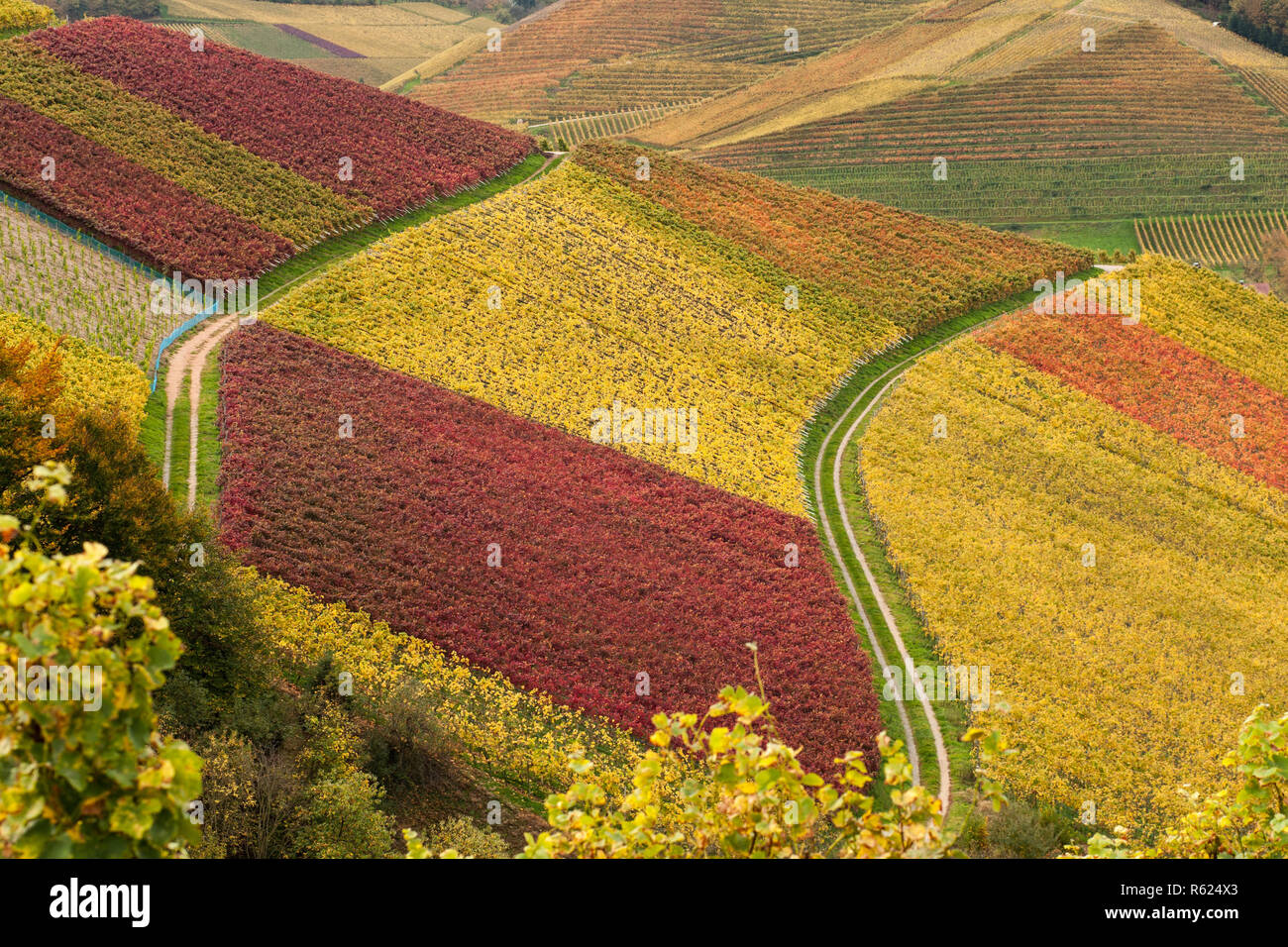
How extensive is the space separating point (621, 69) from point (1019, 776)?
104189 mm

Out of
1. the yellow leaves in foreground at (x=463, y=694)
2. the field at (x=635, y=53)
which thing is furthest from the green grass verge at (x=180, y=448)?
the field at (x=635, y=53)

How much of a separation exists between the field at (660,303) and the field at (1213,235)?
27.4m

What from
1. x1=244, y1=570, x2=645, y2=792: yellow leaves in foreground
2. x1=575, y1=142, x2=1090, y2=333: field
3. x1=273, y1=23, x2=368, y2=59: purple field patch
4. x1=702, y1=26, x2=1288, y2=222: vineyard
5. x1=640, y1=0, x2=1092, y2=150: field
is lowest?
x1=244, y1=570, x2=645, y2=792: yellow leaves in foreground

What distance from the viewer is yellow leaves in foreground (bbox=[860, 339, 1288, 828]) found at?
98.9 feet

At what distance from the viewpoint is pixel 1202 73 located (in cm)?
9888

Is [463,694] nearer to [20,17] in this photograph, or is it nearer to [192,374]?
[192,374]

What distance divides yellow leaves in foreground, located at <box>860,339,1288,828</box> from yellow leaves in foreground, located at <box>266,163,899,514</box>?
4.76m

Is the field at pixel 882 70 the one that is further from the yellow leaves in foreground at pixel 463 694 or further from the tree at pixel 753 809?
the tree at pixel 753 809

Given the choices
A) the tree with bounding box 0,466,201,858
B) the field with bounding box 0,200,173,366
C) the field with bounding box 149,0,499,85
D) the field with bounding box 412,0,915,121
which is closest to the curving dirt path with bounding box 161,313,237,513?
the field with bounding box 0,200,173,366

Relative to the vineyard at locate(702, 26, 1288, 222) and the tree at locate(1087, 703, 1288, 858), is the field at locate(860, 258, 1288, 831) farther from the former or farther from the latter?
the vineyard at locate(702, 26, 1288, 222)

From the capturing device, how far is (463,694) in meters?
26.2

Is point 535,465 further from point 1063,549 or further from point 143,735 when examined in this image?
point 143,735

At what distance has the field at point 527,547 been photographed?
28.2 metres

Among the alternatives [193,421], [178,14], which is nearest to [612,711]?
[193,421]
